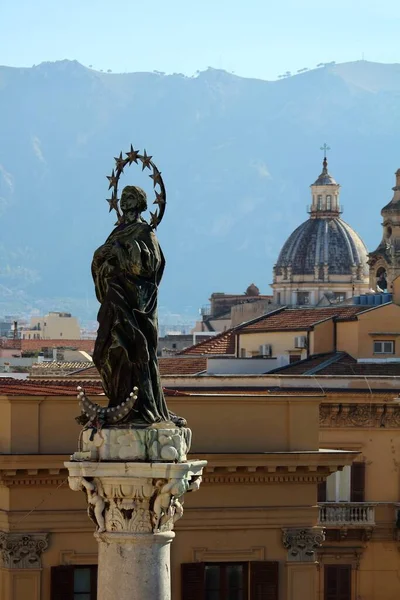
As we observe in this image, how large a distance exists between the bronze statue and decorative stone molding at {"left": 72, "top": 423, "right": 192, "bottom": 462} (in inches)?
4.2

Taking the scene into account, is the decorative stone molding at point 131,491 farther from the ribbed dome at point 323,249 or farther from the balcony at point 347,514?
the ribbed dome at point 323,249

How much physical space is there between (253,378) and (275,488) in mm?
19963

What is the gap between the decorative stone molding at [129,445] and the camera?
43.0ft

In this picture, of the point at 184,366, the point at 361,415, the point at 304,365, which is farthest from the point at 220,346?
the point at 361,415

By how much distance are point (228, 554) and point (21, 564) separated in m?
2.69

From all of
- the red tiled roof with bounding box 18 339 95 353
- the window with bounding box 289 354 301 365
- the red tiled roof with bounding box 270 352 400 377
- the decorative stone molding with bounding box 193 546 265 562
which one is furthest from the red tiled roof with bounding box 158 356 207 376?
the red tiled roof with bounding box 18 339 95 353

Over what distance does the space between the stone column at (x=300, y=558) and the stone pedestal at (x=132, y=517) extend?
1324 cm

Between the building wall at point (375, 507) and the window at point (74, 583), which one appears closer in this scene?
the window at point (74, 583)

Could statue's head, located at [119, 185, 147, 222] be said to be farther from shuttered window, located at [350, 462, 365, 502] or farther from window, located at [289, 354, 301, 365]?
window, located at [289, 354, 301, 365]

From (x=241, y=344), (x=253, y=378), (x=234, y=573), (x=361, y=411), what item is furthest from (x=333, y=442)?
(x=241, y=344)

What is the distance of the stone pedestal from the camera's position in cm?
1309

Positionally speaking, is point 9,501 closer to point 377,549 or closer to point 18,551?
point 18,551

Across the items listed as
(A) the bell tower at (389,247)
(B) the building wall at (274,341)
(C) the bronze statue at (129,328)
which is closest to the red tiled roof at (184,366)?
(B) the building wall at (274,341)

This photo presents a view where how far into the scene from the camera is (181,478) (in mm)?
13203
